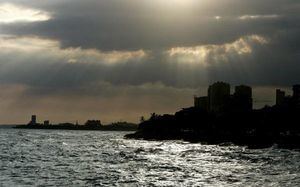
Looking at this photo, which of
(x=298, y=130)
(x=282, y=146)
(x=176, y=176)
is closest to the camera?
(x=176, y=176)

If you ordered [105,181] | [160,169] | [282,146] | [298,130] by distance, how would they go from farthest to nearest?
[298,130]
[282,146]
[160,169]
[105,181]

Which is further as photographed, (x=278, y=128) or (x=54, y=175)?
(x=278, y=128)

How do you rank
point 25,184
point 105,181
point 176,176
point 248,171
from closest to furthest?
1. point 25,184
2. point 105,181
3. point 176,176
4. point 248,171

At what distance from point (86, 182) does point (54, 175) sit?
7.85 meters

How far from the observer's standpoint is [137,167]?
6669cm

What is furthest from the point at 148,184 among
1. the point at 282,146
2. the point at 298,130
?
the point at 298,130

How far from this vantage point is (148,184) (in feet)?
155

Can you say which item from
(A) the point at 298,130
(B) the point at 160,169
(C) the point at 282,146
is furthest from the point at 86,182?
(A) the point at 298,130

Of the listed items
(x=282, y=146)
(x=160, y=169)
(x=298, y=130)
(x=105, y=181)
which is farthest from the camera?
(x=298, y=130)

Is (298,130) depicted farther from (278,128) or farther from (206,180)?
(206,180)

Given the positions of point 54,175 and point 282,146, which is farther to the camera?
point 282,146

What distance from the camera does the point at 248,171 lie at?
5931 cm

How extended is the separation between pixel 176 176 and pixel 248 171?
938 cm

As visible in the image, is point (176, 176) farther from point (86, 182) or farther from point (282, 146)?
point (282, 146)
